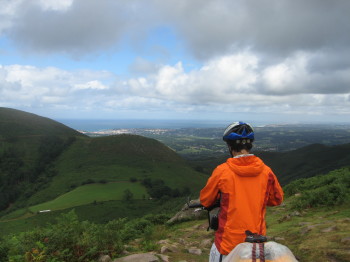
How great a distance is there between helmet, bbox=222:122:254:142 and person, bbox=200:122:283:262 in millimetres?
338

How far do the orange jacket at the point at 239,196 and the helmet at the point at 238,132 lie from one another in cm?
43

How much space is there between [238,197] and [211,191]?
1.40 ft

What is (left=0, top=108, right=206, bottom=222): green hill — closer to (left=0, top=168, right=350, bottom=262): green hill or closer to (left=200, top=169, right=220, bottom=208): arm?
(left=0, top=168, right=350, bottom=262): green hill

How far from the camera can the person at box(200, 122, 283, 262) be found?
3.86 meters

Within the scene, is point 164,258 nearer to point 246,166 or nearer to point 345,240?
point 345,240

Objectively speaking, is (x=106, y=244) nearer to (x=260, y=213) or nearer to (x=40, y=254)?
(x=40, y=254)

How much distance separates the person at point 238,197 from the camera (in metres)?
3.86

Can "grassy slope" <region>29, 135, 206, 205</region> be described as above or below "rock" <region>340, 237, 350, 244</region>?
below

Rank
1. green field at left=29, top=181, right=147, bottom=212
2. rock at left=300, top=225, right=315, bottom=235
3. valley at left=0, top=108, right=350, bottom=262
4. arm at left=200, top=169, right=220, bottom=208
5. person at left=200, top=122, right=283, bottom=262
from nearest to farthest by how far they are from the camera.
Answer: person at left=200, top=122, right=283, bottom=262
arm at left=200, top=169, right=220, bottom=208
rock at left=300, top=225, right=315, bottom=235
valley at left=0, top=108, right=350, bottom=262
green field at left=29, top=181, right=147, bottom=212

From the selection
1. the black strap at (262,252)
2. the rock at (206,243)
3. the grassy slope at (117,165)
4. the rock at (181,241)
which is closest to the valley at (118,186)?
the grassy slope at (117,165)

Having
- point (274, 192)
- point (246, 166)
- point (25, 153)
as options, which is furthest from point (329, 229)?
point (25, 153)

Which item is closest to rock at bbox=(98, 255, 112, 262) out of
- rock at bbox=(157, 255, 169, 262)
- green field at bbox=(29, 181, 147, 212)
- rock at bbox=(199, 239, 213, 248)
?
rock at bbox=(157, 255, 169, 262)

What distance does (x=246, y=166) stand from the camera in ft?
12.9

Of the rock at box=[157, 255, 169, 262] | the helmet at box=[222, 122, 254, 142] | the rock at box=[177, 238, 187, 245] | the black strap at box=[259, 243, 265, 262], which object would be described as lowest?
the rock at box=[177, 238, 187, 245]
